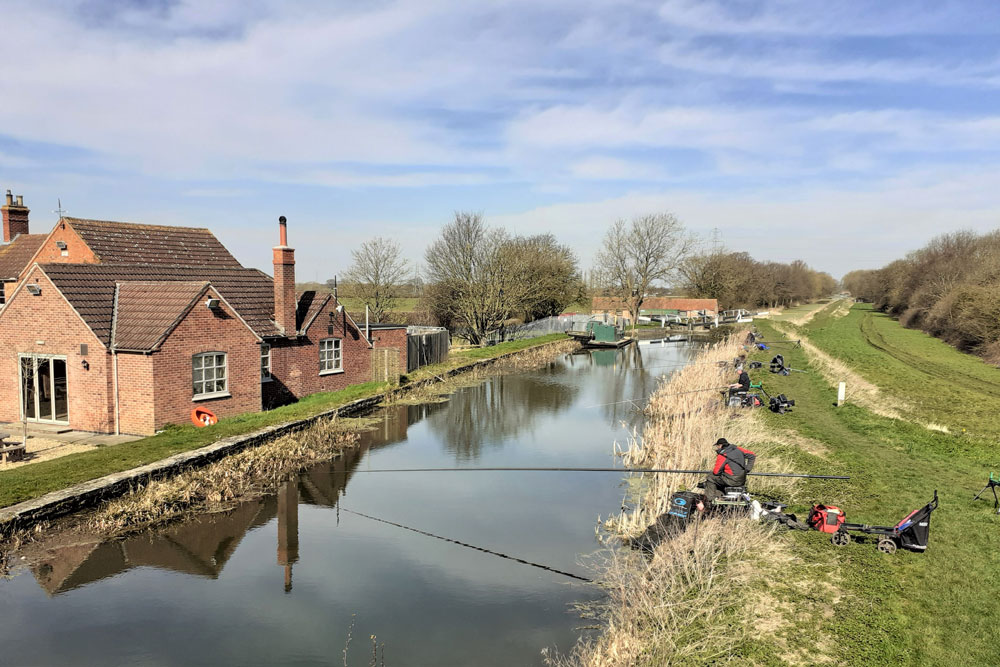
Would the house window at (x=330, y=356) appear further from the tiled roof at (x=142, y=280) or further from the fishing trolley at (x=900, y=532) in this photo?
the fishing trolley at (x=900, y=532)

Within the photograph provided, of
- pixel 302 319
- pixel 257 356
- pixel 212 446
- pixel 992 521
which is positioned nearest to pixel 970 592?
pixel 992 521

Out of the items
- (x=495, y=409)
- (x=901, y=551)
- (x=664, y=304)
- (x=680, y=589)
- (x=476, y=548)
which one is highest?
(x=664, y=304)

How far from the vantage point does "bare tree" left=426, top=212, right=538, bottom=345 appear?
141 feet

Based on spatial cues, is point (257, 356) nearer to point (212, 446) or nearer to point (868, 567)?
Result: point (212, 446)

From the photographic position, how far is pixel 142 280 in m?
18.5

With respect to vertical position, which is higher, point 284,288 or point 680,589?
point 284,288

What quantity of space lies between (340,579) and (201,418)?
8715 mm

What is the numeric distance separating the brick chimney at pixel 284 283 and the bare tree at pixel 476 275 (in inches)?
882

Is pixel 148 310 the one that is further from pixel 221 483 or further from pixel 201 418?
pixel 221 483

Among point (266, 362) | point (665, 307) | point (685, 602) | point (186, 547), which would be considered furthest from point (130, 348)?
point (665, 307)

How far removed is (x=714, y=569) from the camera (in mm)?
8883

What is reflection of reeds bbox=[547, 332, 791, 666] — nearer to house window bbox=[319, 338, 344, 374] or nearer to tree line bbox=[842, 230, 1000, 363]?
house window bbox=[319, 338, 344, 374]

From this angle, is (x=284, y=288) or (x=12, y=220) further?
(x=12, y=220)

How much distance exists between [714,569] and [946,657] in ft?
9.17
